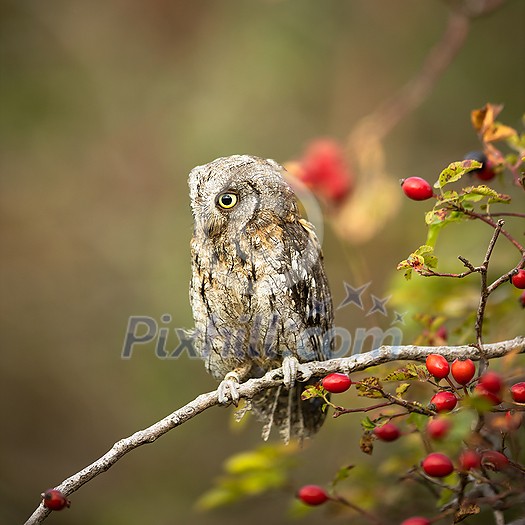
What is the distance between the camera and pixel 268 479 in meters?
2.26

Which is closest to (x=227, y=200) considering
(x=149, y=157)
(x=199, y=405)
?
(x=199, y=405)

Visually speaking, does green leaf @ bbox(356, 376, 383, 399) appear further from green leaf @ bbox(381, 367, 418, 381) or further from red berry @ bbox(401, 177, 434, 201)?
red berry @ bbox(401, 177, 434, 201)

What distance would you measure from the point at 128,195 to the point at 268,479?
3.95 meters

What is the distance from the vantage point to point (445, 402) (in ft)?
5.39

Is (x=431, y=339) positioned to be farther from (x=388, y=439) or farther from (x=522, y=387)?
(x=522, y=387)

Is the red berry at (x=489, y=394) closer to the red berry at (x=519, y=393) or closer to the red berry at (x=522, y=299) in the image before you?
the red berry at (x=519, y=393)

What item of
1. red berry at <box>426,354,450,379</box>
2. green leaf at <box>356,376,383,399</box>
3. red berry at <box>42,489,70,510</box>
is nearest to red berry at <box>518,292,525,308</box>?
red berry at <box>426,354,450,379</box>

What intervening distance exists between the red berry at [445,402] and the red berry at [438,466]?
0.39 ft

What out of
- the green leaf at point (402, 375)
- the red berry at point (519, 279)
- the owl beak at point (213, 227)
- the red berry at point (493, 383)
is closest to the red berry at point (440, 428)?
the red berry at point (493, 383)

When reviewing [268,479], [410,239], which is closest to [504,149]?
[410,239]

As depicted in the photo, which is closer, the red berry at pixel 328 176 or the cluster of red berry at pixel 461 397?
the cluster of red berry at pixel 461 397

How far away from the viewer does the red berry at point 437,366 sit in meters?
1.67

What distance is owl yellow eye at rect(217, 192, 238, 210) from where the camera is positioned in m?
2.24

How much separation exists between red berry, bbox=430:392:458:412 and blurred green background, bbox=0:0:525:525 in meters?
3.03
